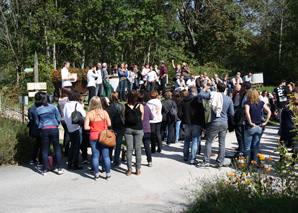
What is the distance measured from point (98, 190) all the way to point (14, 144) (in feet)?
10.7

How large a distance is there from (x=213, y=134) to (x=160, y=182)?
6.01ft

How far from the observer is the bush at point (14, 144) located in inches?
341

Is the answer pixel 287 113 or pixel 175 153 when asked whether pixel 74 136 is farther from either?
pixel 287 113

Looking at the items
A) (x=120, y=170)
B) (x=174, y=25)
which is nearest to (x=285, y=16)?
(x=174, y=25)

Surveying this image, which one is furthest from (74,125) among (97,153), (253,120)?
(253,120)

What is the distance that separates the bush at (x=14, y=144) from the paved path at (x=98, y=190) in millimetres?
334

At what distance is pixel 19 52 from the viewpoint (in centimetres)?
2475

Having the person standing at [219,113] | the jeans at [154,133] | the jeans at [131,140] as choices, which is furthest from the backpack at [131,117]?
the jeans at [154,133]

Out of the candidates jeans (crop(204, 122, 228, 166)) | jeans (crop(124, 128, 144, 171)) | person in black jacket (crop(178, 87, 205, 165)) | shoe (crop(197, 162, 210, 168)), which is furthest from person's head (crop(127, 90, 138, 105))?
shoe (crop(197, 162, 210, 168))

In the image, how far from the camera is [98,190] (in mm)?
6891

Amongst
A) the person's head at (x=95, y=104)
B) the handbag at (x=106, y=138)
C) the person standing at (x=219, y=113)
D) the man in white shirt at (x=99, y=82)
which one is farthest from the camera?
the man in white shirt at (x=99, y=82)

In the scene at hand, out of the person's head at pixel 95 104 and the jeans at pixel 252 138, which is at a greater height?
the person's head at pixel 95 104

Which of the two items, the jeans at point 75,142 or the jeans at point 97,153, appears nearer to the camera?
the jeans at point 97,153

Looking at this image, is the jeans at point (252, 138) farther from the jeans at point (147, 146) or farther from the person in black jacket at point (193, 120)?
the jeans at point (147, 146)
